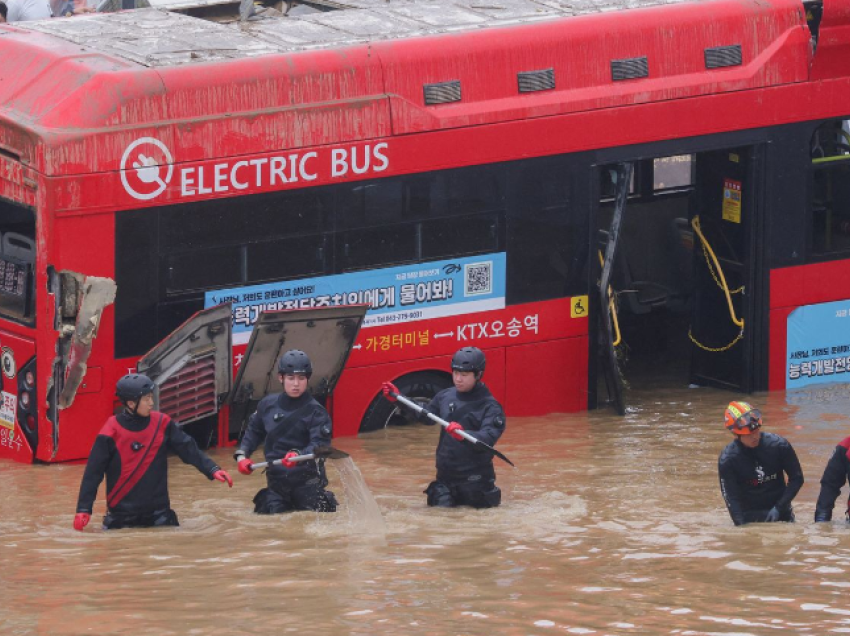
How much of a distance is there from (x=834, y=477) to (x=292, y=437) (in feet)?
10.5

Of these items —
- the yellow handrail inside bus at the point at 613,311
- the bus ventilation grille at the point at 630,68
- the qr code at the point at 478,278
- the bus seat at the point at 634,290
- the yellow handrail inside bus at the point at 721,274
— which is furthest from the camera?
the bus seat at the point at 634,290

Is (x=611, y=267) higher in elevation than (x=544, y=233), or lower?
lower

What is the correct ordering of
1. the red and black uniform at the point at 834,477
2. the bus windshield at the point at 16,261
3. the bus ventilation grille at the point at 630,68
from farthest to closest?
1. the bus ventilation grille at the point at 630,68
2. the bus windshield at the point at 16,261
3. the red and black uniform at the point at 834,477

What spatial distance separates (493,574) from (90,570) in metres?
2.17

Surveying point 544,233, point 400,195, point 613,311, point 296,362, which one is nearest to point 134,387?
point 296,362

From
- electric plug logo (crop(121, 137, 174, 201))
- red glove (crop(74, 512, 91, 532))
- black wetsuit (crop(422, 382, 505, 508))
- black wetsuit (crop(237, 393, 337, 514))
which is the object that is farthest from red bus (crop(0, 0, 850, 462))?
red glove (crop(74, 512, 91, 532))

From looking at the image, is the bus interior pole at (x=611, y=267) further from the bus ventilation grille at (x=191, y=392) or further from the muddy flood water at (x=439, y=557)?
the bus ventilation grille at (x=191, y=392)

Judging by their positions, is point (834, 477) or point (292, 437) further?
point (292, 437)

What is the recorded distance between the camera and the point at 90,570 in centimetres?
1085

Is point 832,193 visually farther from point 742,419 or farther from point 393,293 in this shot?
point 742,419

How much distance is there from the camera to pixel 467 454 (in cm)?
1245

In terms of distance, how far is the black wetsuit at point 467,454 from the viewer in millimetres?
12414

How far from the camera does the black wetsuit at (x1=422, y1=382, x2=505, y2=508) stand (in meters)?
12.4

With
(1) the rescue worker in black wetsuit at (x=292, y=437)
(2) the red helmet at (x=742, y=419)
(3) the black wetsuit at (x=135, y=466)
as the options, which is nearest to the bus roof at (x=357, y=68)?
(1) the rescue worker in black wetsuit at (x=292, y=437)
